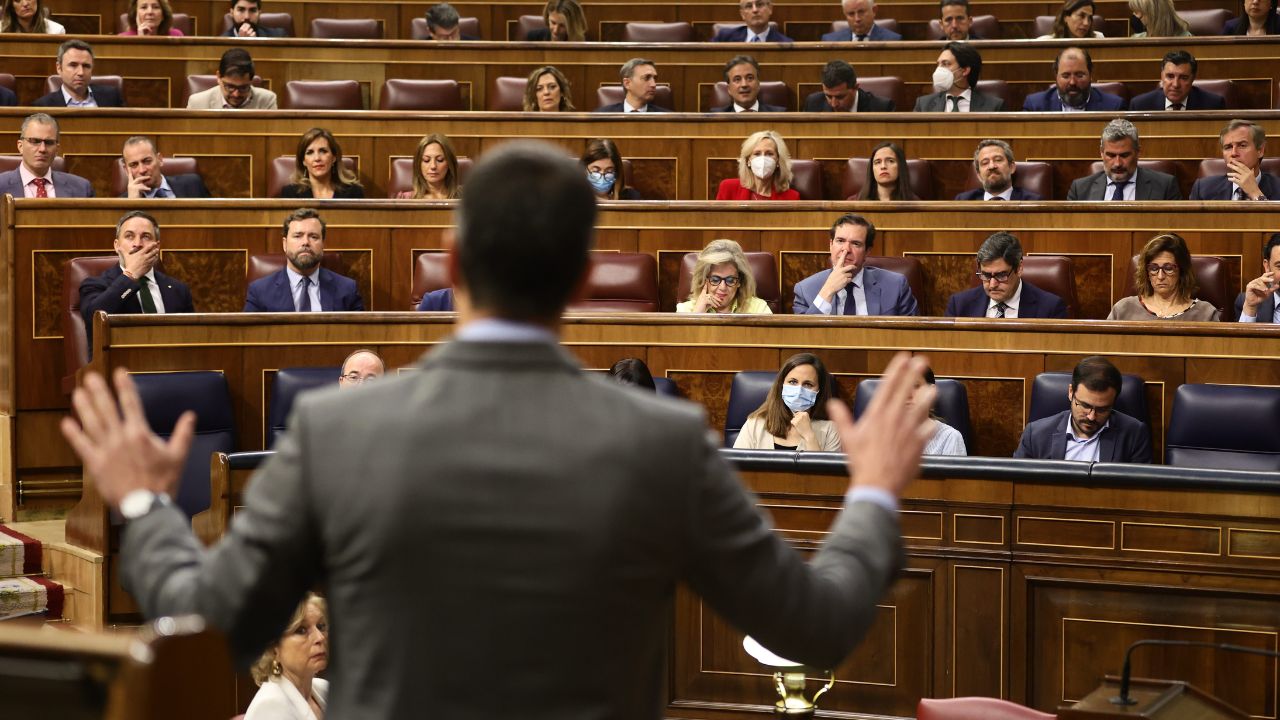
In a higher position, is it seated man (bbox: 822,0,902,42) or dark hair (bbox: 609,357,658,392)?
seated man (bbox: 822,0,902,42)

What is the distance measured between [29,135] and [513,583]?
3.39m

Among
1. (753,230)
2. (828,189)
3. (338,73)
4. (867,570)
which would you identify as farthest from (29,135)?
(867,570)

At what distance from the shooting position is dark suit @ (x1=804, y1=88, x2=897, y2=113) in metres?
4.36

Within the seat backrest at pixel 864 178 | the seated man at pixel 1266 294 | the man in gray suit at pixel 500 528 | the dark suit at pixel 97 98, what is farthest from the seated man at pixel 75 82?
the man in gray suit at pixel 500 528

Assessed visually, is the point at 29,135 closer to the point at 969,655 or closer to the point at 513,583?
the point at 969,655

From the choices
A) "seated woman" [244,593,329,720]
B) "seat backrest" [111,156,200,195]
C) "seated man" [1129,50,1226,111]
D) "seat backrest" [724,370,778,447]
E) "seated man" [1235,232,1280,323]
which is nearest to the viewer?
"seated woman" [244,593,329,720]

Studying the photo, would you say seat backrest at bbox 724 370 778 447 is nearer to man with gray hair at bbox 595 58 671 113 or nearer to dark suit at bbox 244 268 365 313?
dark suit at bbox 244 268 365 313

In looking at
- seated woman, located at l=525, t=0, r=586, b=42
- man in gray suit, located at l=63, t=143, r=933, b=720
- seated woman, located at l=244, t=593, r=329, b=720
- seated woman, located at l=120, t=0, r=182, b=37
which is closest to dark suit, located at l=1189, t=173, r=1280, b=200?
seated woman, located at l=525, t=0, r=586, b=42

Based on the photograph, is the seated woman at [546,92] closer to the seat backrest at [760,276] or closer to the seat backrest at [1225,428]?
the seat backrest at [760,276]

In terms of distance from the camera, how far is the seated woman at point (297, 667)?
1912 mm

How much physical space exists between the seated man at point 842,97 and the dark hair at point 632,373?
1.59 meters

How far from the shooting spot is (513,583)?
2.25 ft

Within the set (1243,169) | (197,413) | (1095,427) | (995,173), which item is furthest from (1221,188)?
(197,413)

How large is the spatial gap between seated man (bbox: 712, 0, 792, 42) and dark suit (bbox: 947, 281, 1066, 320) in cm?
190
